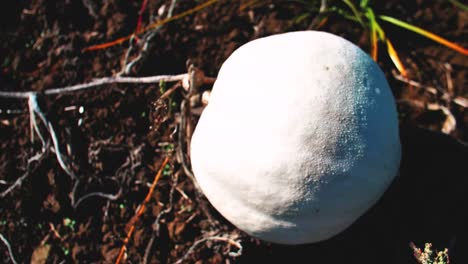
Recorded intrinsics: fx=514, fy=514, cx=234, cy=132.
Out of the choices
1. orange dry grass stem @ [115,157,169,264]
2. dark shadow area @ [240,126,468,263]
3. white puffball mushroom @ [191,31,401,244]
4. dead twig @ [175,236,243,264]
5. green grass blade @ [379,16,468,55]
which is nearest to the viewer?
white puffball mushroom @ [191,31,401,244]

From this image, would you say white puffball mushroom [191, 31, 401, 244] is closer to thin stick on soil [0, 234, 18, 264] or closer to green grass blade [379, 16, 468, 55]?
green grass blade [379, 16, 468, 55]

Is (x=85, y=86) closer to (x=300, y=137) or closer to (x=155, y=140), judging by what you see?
(x=155, y=140)

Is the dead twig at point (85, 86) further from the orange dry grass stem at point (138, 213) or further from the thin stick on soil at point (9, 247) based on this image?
the thin stick on soil at point (9, 247)

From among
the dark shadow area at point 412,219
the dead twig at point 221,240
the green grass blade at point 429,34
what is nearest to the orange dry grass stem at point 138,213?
the dead twig at point 221,240

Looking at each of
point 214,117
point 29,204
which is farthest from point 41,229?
point 214,117

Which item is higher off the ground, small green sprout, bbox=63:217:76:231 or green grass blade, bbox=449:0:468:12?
green grass blade, bbox=449:0:468:12

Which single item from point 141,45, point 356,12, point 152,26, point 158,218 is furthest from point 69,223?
point 356,12

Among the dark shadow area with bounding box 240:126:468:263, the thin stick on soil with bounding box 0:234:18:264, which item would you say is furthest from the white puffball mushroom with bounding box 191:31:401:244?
the thin stick on soil with bounding box 0:234:18:264
